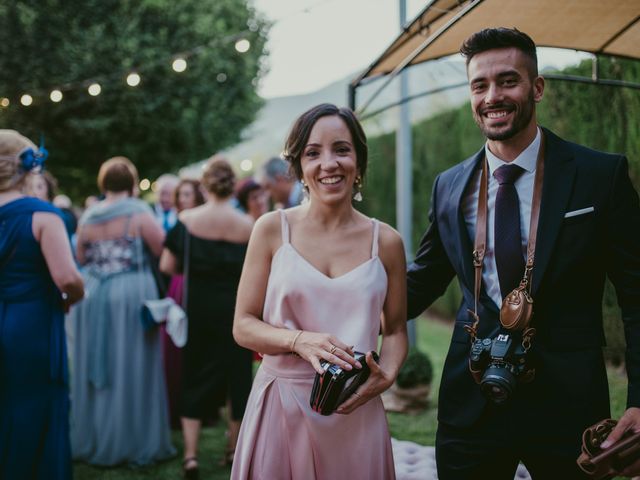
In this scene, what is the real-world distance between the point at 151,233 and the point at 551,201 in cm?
388

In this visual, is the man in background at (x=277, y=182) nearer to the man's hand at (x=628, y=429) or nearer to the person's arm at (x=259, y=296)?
the person's arm at (x=259, y=296)

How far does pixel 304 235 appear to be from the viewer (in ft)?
8.63

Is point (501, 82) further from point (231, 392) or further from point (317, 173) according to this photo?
point (231, 392)

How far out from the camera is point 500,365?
224cm

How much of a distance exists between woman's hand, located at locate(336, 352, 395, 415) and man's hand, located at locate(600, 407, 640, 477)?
0.75 m

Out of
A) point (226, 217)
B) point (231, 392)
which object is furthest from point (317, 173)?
point (231, 392)

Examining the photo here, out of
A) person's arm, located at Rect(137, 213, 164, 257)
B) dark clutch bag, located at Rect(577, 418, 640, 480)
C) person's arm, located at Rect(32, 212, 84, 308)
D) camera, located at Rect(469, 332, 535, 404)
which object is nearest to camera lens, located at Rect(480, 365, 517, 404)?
camera, located at Rect(469, 332, 535, 404)

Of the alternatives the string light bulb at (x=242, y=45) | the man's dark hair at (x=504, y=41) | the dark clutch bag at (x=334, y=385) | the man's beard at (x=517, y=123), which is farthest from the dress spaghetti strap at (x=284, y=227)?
the string light bulb at (x=242, y=45)

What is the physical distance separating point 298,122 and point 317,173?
0.23 m

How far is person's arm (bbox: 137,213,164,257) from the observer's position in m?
5.47

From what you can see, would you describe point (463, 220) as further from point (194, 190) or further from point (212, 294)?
point (194, 190)

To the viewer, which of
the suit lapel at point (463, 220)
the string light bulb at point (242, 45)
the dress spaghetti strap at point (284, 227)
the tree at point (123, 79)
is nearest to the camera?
the suit lapel at point (463, 220)

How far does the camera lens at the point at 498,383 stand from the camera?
2201mm

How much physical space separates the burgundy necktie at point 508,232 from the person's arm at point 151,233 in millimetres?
3674
